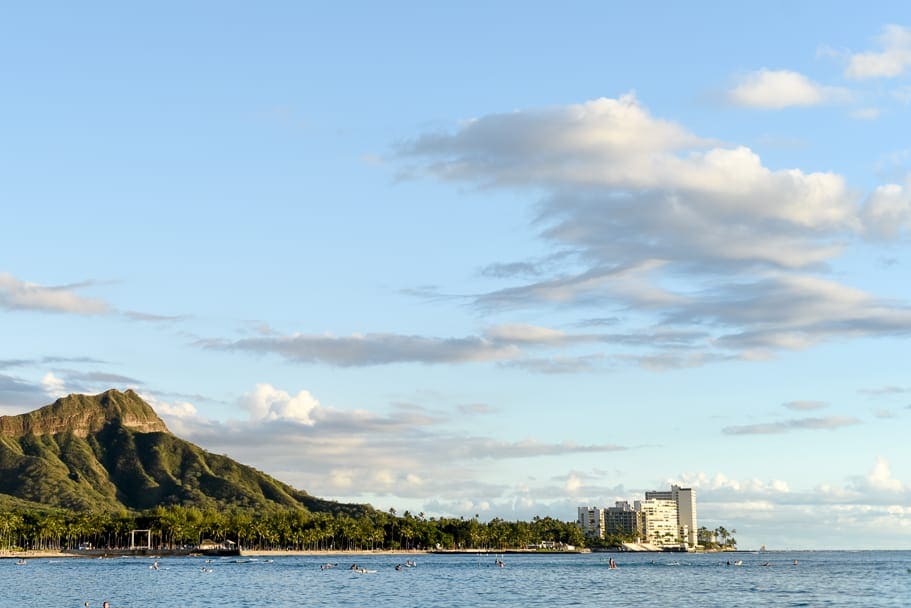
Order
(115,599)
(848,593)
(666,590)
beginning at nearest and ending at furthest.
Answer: (115,599) < (848,593) < (666,590)

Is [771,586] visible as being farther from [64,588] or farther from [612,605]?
[64,588]

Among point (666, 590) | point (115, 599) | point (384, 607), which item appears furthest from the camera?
point (666, 590)

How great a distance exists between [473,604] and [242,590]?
4636 centimetres

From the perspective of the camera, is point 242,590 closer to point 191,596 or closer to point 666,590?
point 191,596

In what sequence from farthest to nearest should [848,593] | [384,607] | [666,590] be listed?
[666,590], [848,593], [384,607]

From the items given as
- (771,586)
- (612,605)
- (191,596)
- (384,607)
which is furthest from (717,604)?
(191,596)

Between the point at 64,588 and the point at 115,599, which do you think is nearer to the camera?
the point at 115,599

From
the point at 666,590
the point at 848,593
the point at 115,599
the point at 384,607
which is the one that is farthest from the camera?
the point at 666,590

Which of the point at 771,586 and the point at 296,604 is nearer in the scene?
the point at 296,604

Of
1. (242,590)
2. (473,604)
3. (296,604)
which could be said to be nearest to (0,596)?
(242,590)

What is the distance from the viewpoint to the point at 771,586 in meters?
179

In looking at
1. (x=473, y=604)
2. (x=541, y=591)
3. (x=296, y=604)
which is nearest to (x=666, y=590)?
(x=541, y=591)

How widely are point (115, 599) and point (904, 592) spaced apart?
375 feet

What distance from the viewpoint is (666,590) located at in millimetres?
168750
